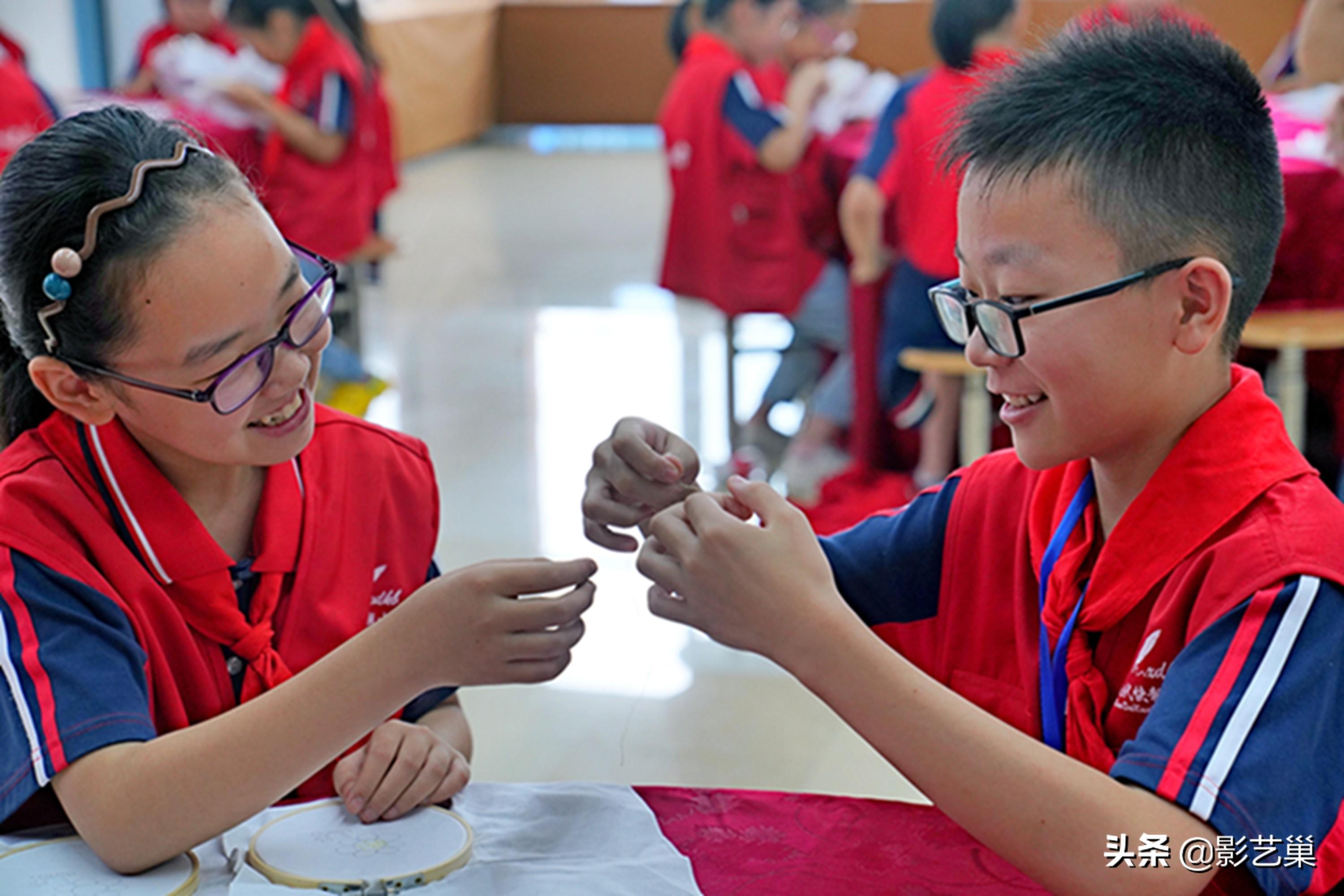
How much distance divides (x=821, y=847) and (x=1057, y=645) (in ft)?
0.77

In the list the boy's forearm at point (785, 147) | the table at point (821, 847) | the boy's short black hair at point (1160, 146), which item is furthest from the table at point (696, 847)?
the boy's forearm at point (785, 147)

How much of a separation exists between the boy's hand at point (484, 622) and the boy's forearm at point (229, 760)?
1 centimetres

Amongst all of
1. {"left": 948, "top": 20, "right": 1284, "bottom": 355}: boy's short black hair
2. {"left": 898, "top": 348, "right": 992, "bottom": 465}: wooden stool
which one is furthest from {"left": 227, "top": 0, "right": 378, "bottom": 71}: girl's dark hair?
{"left": 948, "top": 20, "right": 1284, "bottom": 355}: boy's short black hair

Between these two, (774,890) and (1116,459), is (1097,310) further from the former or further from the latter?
(774,890)

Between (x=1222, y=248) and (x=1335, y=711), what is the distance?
1.05 feet

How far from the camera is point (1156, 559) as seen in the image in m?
0.97

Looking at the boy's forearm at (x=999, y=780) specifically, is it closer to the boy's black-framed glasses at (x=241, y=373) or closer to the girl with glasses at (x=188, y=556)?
the girl with glasses at (x=188, y=556)

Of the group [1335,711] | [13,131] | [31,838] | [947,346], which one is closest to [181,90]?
[13,131]

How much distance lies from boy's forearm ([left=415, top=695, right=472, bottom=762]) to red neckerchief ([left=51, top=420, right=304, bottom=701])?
15cm

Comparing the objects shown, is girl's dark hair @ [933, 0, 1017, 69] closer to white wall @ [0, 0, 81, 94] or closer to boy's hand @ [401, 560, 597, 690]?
boy's hand @ [401, 560, 597, 690]

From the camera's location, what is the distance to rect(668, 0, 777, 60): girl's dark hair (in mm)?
4012

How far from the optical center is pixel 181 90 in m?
4.32

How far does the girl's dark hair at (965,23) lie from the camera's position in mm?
3229

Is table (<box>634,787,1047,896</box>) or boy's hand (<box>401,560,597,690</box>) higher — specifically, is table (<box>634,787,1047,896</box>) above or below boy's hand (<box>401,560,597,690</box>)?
below
